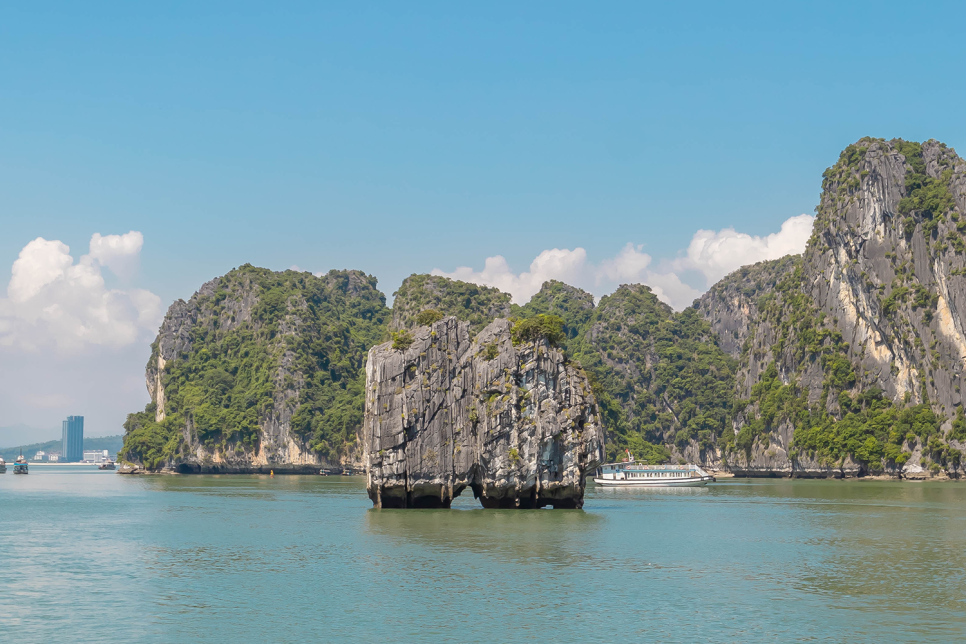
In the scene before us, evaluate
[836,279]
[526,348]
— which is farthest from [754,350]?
[526,348]

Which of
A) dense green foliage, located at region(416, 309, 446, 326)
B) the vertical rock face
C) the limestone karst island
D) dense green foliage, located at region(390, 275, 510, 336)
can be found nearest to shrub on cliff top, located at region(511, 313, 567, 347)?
the limestone karst island

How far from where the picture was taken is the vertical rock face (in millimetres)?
60719

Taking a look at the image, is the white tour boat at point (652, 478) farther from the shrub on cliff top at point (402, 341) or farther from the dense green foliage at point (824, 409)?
the shrub on cliff top at point (402, 341)

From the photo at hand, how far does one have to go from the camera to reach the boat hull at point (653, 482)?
110 meters

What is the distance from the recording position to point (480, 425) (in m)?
61.7

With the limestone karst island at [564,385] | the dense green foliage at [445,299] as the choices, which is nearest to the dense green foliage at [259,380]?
the limestone karst island at [564,385]

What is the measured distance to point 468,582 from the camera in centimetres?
3400

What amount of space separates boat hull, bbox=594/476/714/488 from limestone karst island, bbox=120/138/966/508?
12.0 metres

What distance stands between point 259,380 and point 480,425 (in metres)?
124

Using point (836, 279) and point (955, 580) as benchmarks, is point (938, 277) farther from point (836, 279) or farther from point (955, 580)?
→ point (955, 580)

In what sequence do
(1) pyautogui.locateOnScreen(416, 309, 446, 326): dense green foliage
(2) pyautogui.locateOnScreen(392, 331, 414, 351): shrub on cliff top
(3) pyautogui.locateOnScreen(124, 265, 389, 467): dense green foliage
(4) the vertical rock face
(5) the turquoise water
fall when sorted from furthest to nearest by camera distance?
(3) pyautogui.locateOnScreen(124, 265, 389, 467): dense green foliage → (1) pyautogui.locateOnScreen(416, 309, 446, 326): dense green foliage → (2) pyautogui.locateOnScreen(392, 331, 414, 351): shrub on cliff top → (4) the vertical rock face → (5) the turquoise water

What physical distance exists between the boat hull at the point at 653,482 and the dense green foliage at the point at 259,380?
57901mm

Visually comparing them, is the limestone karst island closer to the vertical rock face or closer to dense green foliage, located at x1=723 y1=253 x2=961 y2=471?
the vertical rock face

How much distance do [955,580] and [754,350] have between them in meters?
142
